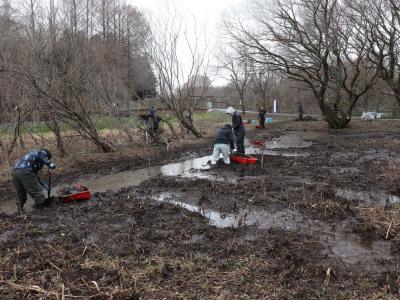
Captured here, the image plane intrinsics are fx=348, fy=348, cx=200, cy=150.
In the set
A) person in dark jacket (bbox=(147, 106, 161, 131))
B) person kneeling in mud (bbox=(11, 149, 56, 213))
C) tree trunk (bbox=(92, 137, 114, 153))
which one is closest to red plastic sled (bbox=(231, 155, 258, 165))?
person in dark jacket (bbox=(147, 106, 161, 131))

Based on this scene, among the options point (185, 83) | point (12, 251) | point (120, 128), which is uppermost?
point (185, 83)

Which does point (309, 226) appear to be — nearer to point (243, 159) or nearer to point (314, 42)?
point (243, 159)

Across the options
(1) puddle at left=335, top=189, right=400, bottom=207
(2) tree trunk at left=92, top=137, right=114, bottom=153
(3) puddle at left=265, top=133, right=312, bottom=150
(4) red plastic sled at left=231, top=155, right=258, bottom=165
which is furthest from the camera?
(3) puddle at left=265, top=133, right=312, bottom=150

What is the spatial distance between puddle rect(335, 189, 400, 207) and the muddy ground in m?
0.02

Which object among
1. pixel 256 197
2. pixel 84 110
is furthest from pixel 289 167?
pixel 84 110

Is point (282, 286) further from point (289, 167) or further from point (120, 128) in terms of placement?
point (120, 128)

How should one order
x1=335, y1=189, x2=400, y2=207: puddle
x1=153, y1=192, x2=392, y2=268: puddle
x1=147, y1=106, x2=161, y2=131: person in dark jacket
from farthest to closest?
1. x1=147, y1=106, x2=161, y2=131: person in dark jacket
2. x1=335, y1=189, x2=400, y2=207: puddle
3. x1=153, y1=192, x2=392, y2=268: puddle

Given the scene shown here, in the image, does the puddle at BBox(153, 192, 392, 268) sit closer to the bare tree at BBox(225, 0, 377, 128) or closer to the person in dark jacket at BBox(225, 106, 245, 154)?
the person in dark jacket at BBox(225, 106, 245, 154)

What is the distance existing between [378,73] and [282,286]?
72.6 ft

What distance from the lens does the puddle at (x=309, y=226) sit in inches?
206

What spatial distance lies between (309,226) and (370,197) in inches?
94.1

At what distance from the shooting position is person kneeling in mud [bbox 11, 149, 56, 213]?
7.45 meters

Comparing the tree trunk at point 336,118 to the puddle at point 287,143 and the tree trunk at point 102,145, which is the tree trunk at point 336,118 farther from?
the tree trunk at point 102,145

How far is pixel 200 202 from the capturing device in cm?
788
